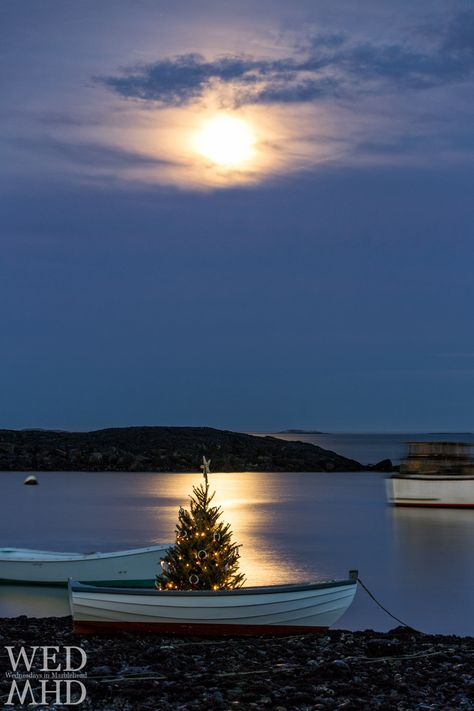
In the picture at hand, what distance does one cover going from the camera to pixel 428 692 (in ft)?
33.4

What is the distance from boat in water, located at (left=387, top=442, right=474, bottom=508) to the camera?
53.9 metres

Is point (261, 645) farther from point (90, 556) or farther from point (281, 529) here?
point (281, 529)

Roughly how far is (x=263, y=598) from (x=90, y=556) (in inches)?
332

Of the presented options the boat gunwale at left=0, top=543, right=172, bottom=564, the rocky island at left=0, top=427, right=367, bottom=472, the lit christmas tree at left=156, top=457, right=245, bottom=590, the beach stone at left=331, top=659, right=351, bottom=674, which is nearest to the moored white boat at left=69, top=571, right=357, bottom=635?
the lit christmas tree at left=156, top=457, right=245, bottom=590

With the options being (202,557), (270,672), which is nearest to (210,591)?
(202,557)

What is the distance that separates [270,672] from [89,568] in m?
10.0

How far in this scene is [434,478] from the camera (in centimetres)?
5484

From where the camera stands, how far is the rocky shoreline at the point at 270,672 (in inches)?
376

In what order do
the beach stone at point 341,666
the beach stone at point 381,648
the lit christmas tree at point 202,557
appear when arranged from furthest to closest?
the lit christmas tree at point 202,557 < the beach stone at point 381,648 < the beach stone at point 341,666

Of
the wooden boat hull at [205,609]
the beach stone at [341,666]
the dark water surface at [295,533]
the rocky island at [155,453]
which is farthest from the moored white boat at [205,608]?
the rocky island at [155,453]

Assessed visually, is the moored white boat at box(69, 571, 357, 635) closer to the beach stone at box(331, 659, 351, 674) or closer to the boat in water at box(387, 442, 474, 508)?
the beach stone at box(331, 659, 351, 674)

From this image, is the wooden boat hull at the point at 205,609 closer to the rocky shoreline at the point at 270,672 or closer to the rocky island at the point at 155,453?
the rocky shoreline at the point at 270,672

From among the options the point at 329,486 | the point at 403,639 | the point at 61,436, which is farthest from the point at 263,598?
the point at 61,436

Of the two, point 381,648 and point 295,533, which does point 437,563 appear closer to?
point 295,533
